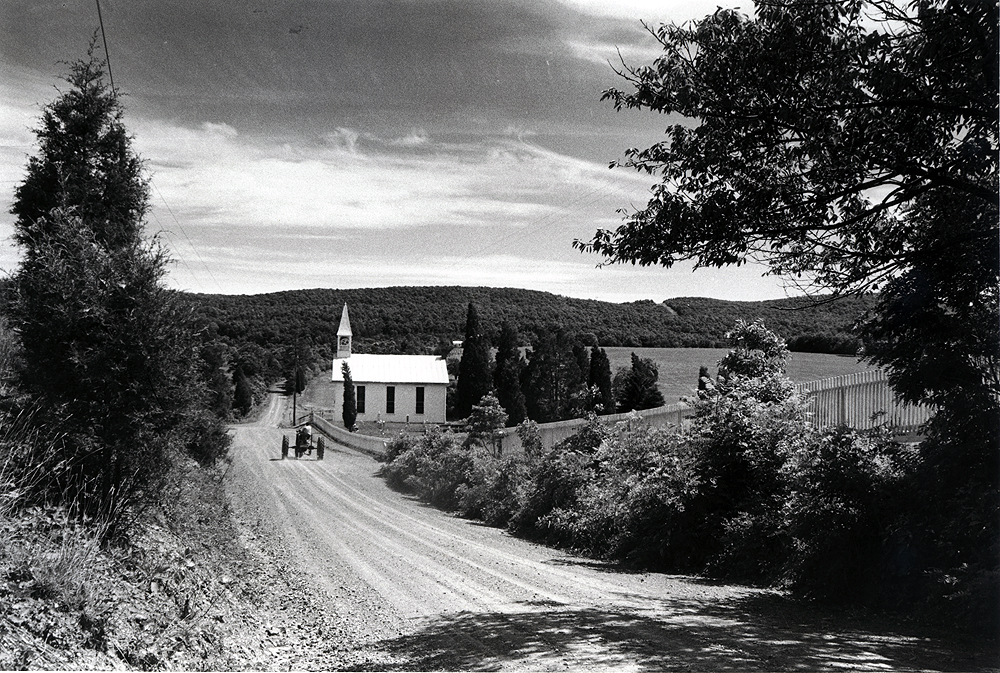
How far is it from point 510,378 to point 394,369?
1871 cm

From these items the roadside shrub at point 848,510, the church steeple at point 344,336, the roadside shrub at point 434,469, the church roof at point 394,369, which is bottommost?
the roadside shrub at point 434,469

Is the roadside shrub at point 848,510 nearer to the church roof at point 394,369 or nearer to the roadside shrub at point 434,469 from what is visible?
the roadside shrub at point 434,469

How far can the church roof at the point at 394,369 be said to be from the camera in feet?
160

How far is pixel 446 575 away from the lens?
455 inches

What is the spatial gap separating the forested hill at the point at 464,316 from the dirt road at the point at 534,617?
8.03 meters

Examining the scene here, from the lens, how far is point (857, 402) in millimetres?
14211

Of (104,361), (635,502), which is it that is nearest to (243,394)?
(635,502)

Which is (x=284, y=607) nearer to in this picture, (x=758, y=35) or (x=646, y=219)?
(x=646, y=219)

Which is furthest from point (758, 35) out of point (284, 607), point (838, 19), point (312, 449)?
Result: point (312, 449)

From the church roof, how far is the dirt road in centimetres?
3130

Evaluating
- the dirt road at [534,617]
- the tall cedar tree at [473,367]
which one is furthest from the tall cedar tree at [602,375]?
the dirt road at [534,617]

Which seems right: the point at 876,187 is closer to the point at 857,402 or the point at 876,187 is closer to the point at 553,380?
the point at 857,402

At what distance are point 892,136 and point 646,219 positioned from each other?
7.52 ft

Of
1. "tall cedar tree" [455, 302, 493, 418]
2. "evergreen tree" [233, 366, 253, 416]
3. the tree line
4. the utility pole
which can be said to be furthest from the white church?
the tree line
